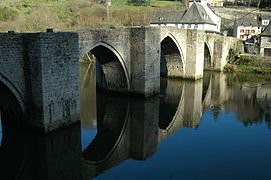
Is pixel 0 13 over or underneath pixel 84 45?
over

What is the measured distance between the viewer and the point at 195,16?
37.6 metres

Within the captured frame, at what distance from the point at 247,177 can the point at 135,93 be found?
905 cm

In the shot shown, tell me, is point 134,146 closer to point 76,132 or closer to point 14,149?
point 76,132

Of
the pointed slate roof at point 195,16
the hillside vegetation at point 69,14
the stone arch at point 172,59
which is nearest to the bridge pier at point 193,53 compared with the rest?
the stone arch at point 172,59

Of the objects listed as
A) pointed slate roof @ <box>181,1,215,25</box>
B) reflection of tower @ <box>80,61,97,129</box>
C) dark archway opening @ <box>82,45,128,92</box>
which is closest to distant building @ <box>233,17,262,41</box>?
pointed slate roof @ <box>181,1,215,25</box>

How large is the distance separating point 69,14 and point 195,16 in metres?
14.8

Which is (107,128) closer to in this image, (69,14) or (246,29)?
(69,14)

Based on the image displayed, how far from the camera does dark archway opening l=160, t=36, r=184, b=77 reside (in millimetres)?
21844

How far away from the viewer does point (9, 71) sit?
10984mm

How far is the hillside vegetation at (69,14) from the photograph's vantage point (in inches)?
1223

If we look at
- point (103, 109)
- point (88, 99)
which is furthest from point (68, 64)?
point (88, 99)

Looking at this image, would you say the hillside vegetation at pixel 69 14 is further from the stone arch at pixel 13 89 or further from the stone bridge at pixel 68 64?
the stone arch at pixel 13 89

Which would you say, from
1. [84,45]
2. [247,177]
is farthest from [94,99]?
[247,177]

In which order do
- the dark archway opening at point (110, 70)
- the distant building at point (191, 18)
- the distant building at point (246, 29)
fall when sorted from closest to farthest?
the dark archway opening at point (110, 70) → the distant building at point (191, 18) → the distant building at point (246, 29)
